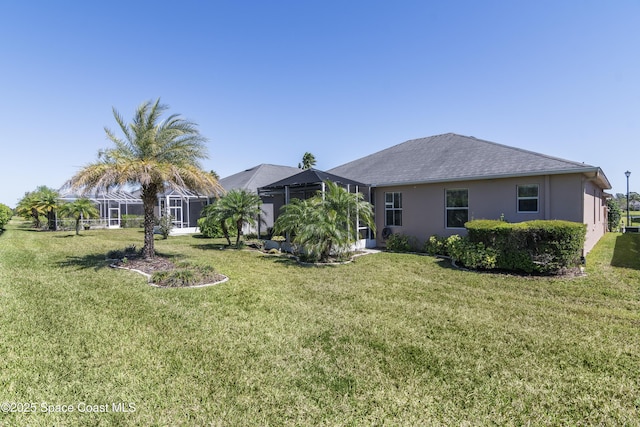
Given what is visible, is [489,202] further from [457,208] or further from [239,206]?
[239,206]

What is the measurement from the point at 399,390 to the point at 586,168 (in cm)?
1054

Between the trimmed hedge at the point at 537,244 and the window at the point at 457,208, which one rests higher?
the window at the point at 457,208

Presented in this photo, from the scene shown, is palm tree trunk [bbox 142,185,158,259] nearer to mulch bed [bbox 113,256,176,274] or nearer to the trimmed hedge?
mulch bed [bbox 113,256,176,274]

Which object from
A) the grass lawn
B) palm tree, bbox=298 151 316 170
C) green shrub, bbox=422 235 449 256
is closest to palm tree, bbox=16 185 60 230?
the grass lawn

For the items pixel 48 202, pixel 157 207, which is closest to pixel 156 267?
pixel 157 207

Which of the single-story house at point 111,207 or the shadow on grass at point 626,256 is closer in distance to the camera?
the shadow on grass at point 626,256

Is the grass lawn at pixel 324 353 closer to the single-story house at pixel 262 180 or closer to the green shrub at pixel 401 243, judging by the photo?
the green shrub at pixel 401 243

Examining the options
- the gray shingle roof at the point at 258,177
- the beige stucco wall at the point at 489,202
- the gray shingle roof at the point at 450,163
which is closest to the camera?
the beige stucco wall at the point at 489,202

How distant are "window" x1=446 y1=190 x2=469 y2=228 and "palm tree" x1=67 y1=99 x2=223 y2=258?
10.2 metres

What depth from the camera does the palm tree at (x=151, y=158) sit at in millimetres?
10391

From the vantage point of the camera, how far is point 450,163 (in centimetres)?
1431

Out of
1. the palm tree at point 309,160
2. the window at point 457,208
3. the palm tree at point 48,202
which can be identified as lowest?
the window at point 457,208

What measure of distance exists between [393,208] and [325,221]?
549 cm

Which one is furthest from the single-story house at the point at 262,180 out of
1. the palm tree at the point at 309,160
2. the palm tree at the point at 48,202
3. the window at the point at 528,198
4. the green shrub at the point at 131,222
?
the window at the point at 528,198
